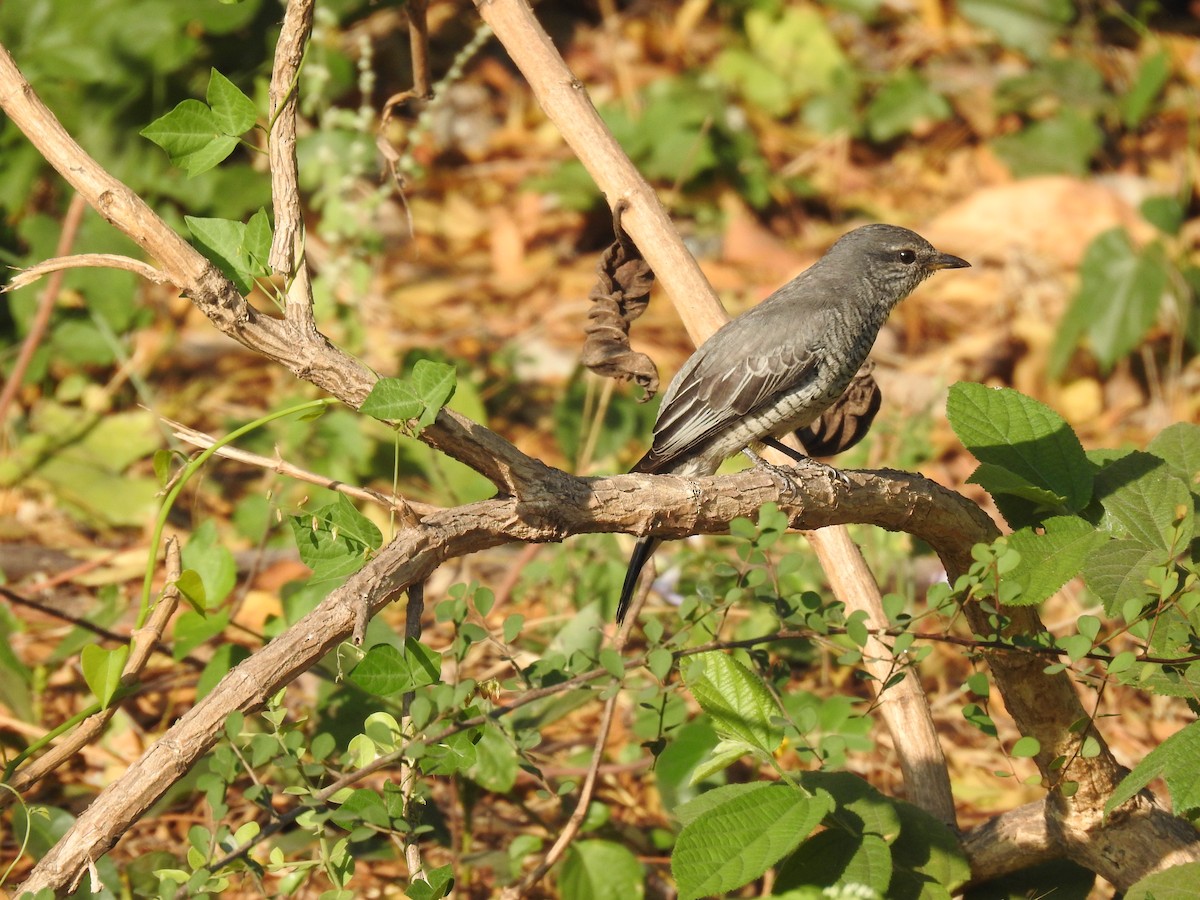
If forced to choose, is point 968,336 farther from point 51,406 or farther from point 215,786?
point 215,786

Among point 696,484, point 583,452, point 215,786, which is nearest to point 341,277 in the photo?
point 583,452

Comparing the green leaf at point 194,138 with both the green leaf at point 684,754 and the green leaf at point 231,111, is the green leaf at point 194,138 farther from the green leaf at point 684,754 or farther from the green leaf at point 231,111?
the green leaf at point 684,754

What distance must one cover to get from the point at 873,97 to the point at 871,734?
5.81 m

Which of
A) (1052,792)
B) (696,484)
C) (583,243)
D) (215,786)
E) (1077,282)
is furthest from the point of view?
(583,243)

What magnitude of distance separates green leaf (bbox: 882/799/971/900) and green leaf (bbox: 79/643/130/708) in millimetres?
1723

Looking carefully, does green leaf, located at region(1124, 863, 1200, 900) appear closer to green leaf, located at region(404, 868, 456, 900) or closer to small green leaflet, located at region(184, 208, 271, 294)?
green leaf, located at region(404, 868, 456, 900)

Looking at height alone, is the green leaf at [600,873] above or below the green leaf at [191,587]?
below

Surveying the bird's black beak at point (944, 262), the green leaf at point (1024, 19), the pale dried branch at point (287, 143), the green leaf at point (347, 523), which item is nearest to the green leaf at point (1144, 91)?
the green leaf at point (1024, 19)

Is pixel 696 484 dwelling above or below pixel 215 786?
above

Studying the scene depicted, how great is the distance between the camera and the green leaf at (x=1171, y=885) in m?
2.53

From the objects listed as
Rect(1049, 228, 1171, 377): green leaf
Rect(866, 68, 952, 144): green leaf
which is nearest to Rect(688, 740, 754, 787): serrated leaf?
Rect(1049, 228, 1171, 377): green leaf

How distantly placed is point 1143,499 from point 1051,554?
334mm

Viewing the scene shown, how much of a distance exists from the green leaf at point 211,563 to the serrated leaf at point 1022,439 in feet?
6.44

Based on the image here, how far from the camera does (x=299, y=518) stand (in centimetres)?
250
